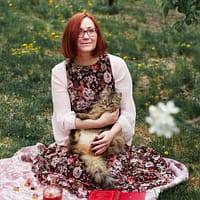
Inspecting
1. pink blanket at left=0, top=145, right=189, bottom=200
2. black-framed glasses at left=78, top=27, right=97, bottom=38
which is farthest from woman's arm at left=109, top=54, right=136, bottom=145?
pink blanket at left=0, top=145, right=189, bottom=200

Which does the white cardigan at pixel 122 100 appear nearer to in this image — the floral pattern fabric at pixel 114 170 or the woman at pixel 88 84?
the woman at pixel 88 84

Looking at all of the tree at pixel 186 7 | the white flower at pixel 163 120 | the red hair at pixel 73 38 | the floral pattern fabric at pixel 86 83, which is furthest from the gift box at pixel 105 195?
the white flower at pixel 163 120

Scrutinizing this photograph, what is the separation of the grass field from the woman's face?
740 millimetres

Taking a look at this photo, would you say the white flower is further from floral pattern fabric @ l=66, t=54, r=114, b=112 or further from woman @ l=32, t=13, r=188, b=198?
floral pattern fabric @ l=66, t=54, r=114, b=112

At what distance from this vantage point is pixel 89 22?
3.18 metres

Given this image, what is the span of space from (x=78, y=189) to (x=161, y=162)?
2.23 feet

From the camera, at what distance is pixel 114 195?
2.89 metres

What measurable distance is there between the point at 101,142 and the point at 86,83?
43 cm

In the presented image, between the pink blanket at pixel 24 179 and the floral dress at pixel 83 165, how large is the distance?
56 millimetres

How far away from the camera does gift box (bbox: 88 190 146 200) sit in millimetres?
2893

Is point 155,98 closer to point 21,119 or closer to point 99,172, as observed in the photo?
point 21,119

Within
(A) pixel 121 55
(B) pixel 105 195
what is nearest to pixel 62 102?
(B) pixel 105 195

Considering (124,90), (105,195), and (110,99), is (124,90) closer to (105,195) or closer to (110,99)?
(110,99)

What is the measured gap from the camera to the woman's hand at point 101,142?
3152mm
